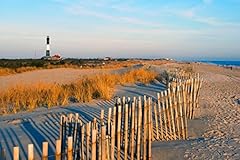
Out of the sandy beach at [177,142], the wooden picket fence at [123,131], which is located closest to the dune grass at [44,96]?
the sandy beach at [177,142]

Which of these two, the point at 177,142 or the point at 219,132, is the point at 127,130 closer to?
the point at 177,142

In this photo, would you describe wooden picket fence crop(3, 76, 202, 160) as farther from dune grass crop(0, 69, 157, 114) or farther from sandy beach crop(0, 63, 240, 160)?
dune grass crop(0, 69, 157, 114)

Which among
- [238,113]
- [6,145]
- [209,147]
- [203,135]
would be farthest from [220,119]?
[6,145]

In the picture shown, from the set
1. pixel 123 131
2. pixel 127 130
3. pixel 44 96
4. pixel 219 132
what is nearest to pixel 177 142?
pixel 219 132

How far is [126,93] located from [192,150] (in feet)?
32.1

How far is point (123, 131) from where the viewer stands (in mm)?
7445

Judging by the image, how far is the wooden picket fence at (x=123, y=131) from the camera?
5.66m

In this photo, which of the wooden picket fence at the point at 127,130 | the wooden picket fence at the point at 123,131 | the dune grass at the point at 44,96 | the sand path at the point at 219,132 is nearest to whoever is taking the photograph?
the wooden picket fence at the point at 123,131

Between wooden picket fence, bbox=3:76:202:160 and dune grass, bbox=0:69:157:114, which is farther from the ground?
wooden picket fence, bbox=3:76:202:160

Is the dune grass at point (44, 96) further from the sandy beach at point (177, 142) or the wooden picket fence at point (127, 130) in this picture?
the wooden picket fence at point (127, 130)

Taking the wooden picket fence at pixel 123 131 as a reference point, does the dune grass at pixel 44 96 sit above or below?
below

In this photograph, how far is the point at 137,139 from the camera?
23.2 feet

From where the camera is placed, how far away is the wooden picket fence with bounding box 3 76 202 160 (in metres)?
5.66

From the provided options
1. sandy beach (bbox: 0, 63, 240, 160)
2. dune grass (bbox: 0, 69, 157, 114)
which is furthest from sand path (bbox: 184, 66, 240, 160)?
dune grass (bbox: 0, 69, 157, 114)
